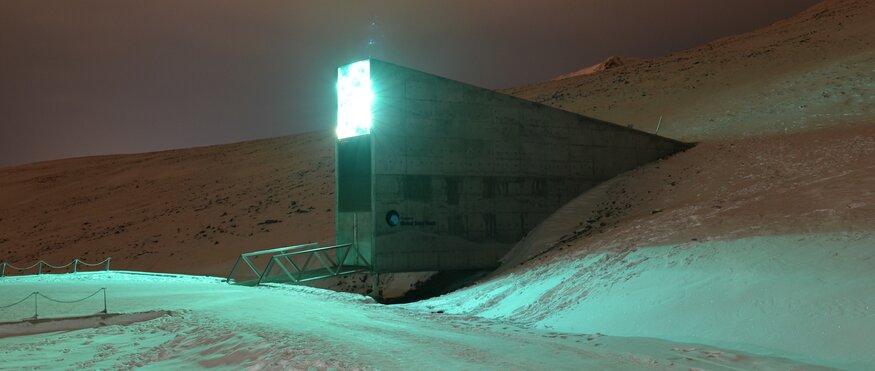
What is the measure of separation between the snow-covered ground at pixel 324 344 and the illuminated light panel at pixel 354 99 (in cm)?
792

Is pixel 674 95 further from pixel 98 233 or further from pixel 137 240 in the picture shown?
pixel 98 233

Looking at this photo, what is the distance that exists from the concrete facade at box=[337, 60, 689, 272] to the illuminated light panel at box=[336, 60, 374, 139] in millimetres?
285

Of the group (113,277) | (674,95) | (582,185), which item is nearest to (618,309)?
(582,185)

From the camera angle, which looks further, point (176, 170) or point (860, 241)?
point (176, 170)

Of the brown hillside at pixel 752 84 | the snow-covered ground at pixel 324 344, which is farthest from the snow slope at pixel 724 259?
the brown hillside at pixel 752 84

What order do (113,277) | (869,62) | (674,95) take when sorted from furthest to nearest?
1. (674,95)
2. (869,62)
3. (113,277)

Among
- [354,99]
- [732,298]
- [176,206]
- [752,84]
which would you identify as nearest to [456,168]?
[354,99]

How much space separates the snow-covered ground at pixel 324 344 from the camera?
687 cm

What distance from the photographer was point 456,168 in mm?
19406

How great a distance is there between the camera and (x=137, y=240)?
4069 cm

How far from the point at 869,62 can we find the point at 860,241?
27.9 metres

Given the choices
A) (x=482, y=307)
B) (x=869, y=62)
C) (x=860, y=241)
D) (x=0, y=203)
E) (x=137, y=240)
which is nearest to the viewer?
(x=860, y=241)

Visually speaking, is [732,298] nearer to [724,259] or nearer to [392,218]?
[724,259]

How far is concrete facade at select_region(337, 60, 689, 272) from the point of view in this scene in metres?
18.4
